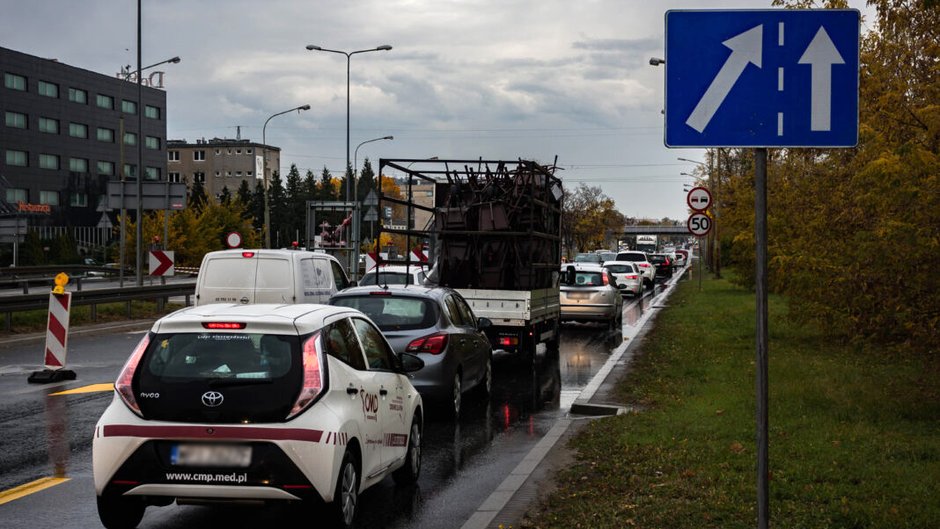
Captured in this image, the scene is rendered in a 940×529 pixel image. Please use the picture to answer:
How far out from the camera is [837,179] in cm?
1619

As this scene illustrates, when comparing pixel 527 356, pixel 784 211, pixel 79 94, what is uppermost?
pixel 79 94

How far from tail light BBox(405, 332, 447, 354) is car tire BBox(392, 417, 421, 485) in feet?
10.6

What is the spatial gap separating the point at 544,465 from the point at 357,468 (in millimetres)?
2564

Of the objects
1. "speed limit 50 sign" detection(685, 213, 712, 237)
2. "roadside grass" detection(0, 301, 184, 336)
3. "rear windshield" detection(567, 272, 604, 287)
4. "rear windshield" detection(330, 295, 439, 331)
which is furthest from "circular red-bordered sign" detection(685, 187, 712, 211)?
"rear windshield" detection(330, 295, 439, 331)

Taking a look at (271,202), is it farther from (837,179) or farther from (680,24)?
(680,24)

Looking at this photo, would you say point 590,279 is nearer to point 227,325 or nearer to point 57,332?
point 57,332

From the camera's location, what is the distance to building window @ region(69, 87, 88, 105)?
286ft

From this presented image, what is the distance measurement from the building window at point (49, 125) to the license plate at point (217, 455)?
83.8 metres

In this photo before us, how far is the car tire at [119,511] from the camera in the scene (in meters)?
6.89

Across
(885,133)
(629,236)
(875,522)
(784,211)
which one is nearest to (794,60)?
(875,522)

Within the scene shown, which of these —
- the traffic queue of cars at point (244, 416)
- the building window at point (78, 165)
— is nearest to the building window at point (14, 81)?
the building window at point (78, 165)

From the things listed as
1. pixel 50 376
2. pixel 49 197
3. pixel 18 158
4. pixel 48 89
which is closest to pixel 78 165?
pixel 49 197

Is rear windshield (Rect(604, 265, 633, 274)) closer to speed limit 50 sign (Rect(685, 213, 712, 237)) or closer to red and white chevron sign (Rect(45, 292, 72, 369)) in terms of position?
speed limit 50 sign (Rect(685, 213, 712, 237))

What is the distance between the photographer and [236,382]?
6.76 metres
